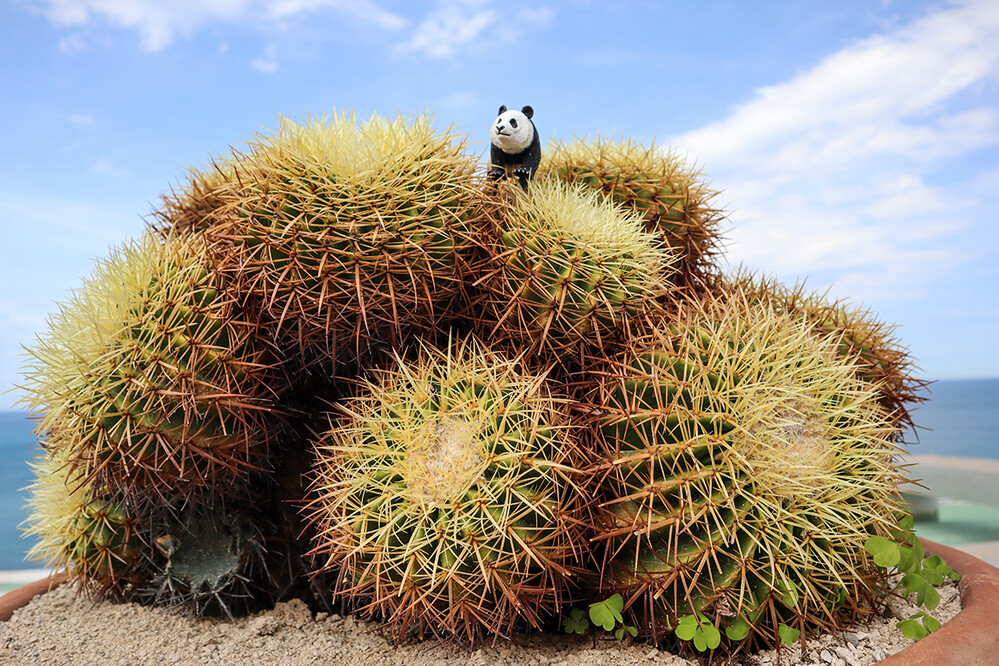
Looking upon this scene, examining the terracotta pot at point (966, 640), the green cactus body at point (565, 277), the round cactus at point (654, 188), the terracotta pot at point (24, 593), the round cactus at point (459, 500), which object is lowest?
the terracotta pot at point (24, 593)

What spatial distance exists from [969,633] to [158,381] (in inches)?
95.6

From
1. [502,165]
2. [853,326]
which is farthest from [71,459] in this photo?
[853,326]

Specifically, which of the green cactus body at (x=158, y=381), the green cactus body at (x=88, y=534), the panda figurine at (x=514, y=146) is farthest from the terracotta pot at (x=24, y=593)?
the panda figurine at (x=514, y=146)

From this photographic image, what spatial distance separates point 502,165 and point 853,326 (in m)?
1.62

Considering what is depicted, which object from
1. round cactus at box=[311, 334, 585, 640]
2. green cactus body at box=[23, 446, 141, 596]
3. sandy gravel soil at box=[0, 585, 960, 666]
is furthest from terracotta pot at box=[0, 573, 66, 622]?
round cactus at box=[311, 334, 585, 640]

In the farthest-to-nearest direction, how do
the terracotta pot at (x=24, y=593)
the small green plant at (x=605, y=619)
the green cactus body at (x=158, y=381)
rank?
the terracotta pot at (x=24, y=593) → the green cactus body at (x=158, y=381) → the small green plant at (x=605, y=619)

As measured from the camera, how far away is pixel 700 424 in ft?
6.22

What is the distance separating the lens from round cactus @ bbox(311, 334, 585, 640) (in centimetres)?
175

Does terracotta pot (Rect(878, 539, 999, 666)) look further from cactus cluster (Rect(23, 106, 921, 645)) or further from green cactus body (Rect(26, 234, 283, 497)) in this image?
green cactus body (Rect(26, 234, 283, 497))

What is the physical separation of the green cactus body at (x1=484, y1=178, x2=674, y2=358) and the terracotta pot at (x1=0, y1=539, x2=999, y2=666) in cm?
119

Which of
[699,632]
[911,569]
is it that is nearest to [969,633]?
[911,569]

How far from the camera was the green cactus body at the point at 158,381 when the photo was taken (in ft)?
6.84

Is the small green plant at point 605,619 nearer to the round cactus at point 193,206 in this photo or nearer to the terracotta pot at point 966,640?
the terracotta pot at point 966,640

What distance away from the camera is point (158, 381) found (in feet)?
6.80
